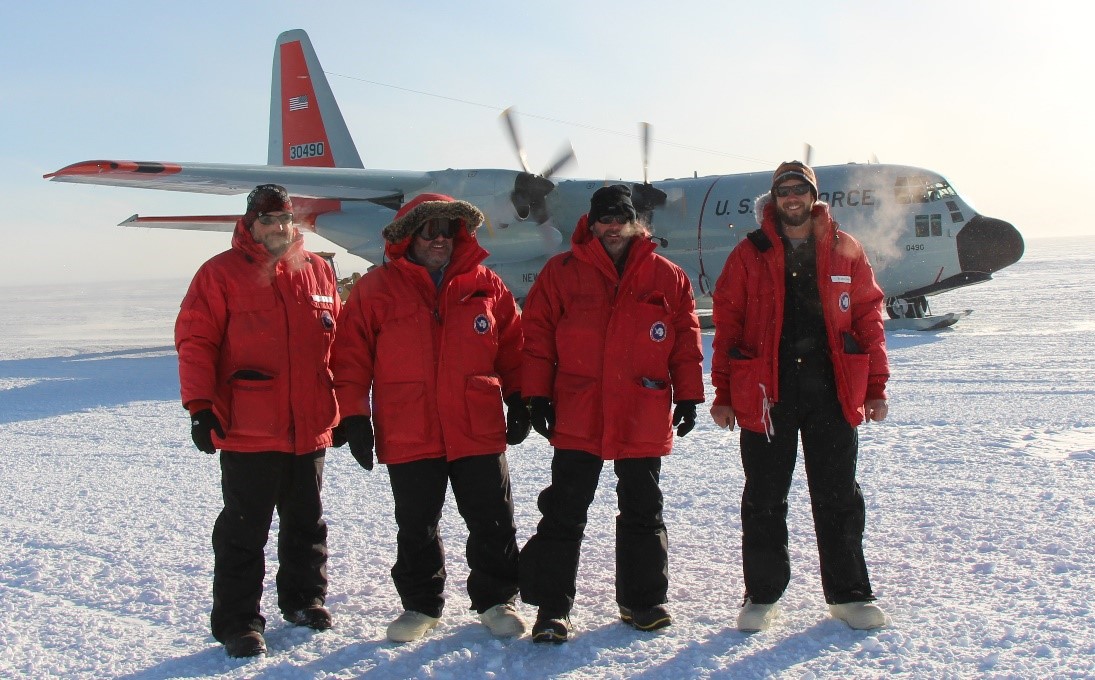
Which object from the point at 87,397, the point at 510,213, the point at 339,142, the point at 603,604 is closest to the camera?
the point at 603,604

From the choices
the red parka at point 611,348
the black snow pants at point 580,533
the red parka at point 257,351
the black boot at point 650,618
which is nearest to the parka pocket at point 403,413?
the red parka at point 257,351

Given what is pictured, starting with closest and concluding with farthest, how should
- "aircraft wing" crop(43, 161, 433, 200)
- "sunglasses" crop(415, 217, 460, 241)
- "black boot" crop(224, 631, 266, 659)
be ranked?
"black boot" crop(224, 631, 266, 659) < "sunglasses" crop(415, 217, 460, 241) < "aircraft wing" crop(43, 161, 433, 200)

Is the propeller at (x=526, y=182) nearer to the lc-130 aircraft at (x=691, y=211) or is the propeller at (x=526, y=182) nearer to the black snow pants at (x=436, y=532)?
the lc-130 aircraft at (x=691, y=211)

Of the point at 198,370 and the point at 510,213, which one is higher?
the point at 510,213

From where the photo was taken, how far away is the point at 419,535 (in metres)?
3.15

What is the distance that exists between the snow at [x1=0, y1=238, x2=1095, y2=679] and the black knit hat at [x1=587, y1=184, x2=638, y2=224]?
1.50 m

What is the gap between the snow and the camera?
112 inches

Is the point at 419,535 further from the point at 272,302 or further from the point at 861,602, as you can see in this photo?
the point at 861,602

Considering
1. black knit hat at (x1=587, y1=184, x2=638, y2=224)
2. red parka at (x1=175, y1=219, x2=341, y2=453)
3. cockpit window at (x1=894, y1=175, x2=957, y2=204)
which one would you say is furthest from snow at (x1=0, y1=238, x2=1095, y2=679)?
cockpit window at (x1=894, y1=175, x2=957, y2=204)

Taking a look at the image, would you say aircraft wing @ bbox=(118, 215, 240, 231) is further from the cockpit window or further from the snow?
the cockpit window

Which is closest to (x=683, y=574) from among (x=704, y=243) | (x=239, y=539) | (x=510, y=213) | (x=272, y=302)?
(x=239, y=539)

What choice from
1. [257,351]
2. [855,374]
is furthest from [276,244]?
[855,374]

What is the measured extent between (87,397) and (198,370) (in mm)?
6744

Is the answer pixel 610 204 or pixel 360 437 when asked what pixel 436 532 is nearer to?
pixel 360 437
